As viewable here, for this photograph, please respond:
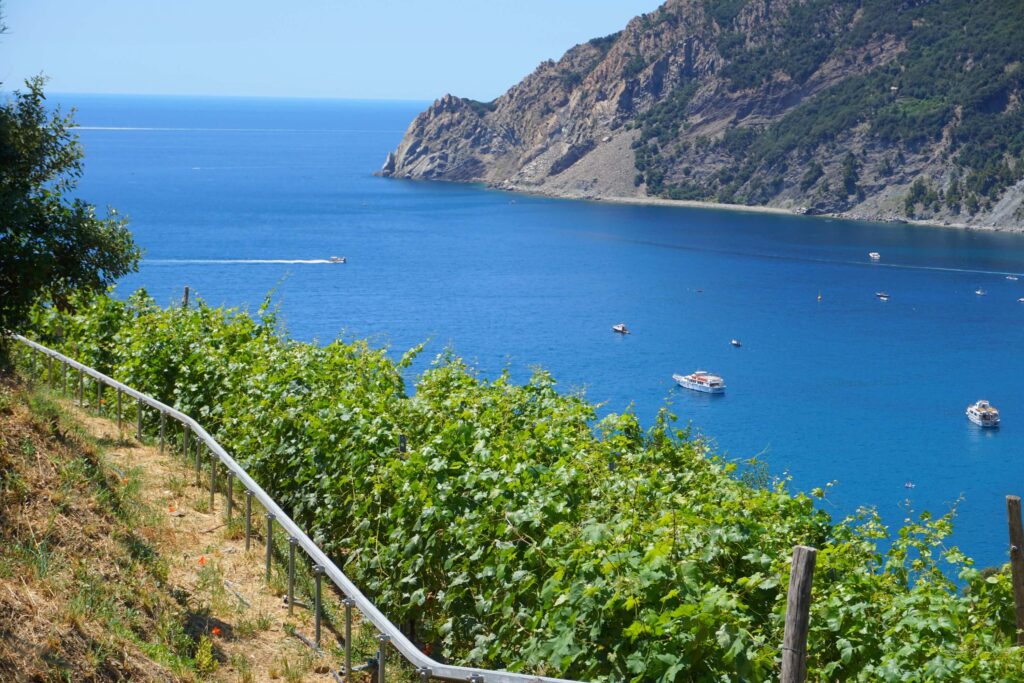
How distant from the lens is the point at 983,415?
183 ft

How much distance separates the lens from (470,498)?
8.43 metres

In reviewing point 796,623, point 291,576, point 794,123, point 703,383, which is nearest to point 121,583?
point 291,576

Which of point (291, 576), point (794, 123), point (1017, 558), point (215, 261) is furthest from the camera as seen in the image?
point (794, 123)

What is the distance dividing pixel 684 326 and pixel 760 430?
24897 millimetres

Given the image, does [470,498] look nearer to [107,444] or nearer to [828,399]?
[107,444]

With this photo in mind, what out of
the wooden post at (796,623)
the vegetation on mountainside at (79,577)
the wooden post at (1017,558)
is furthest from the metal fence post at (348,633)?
the wooden post at (1017,558)

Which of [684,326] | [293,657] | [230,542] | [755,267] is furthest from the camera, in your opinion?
[755,267]

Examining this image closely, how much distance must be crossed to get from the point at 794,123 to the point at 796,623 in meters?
167

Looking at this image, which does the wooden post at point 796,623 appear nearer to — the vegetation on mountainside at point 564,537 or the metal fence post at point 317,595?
the vegetation on mountainside at point 564,537

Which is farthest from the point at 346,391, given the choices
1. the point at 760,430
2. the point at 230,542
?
the point at 760,430

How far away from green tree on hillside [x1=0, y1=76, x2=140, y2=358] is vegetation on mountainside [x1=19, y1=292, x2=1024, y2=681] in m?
2.20

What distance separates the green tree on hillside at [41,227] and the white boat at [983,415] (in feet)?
172

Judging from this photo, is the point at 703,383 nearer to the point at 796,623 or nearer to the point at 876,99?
the point at 796,623

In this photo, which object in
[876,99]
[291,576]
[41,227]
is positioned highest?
[876,99]
